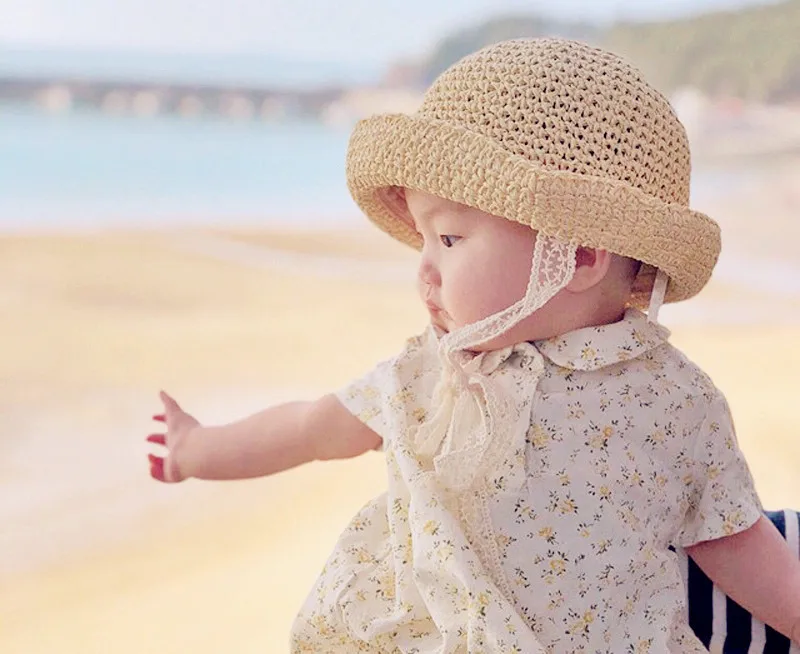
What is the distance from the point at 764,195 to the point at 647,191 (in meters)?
2.07

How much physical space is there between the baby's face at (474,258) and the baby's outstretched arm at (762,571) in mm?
290

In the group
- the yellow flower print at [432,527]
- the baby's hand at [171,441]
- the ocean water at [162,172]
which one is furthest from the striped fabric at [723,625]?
the ocean water at [162,172]

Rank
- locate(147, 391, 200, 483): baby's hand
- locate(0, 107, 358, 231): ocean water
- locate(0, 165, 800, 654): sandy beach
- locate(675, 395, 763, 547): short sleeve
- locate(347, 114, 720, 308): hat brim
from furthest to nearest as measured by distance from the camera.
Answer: locate(0, 107, 358, 231): ocean water → locate(0, 165, 800, 654): sandy beach → locate(147, 391, 200, 483): baby's hand → locate(675, 395, 763, 547): short sleeve → locate(347, 114, 720, 308): hat brim

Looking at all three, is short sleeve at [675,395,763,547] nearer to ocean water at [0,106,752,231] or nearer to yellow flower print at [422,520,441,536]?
yellow flower print at [422,520,441,536]

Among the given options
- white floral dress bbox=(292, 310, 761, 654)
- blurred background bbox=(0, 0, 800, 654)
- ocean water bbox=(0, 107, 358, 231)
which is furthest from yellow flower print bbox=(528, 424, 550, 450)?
ocean water bbox=(0, 107, 358, 231)

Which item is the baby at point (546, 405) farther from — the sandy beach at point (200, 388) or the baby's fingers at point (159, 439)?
the sandy beach at point (200, 388)

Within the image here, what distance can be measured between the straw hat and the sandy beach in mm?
688

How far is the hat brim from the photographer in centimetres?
85

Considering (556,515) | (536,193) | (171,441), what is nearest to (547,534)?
(556,515)

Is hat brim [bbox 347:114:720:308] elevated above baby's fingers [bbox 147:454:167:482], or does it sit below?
above

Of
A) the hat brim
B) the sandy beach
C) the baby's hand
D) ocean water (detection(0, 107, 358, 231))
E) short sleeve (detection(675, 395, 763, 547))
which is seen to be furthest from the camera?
ocean water (detection(0, 107, 358, 231))

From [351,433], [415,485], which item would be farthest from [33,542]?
[415,485]

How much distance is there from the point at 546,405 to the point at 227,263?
1521 mm

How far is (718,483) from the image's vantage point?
38.6 inches
